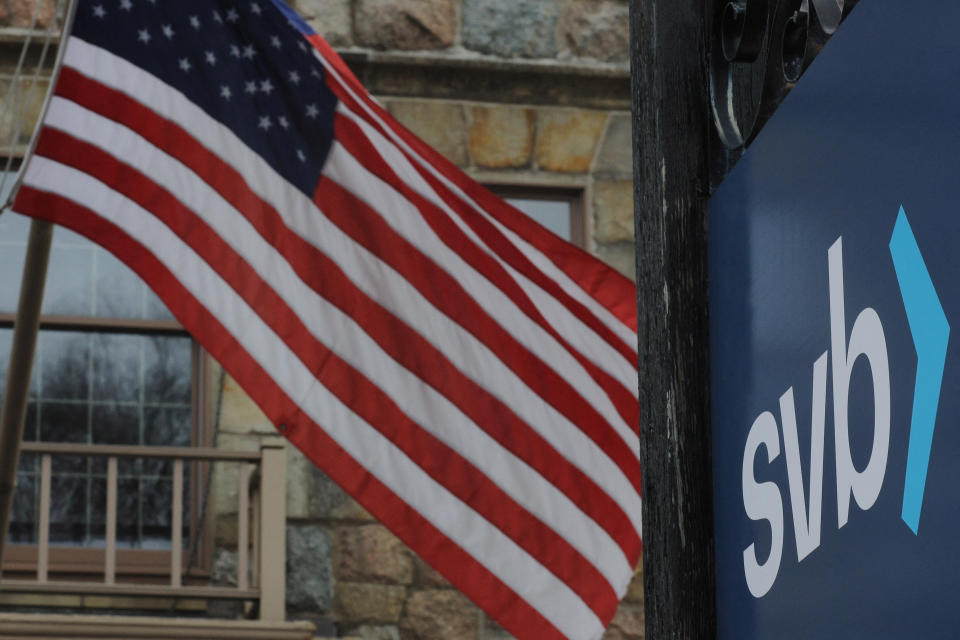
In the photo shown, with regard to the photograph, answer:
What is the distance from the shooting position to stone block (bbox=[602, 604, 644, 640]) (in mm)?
8188

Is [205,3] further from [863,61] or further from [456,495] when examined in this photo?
[863,61]

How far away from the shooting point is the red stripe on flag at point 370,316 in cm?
459

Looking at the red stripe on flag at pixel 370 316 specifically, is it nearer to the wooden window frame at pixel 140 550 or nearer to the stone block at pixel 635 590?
the stone block at pixel 635 590

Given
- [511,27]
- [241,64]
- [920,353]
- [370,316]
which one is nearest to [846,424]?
[920,353]

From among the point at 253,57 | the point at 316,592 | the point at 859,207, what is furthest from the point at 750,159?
the point at 316,592

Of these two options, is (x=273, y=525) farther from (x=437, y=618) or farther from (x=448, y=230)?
(x=448, y=230)

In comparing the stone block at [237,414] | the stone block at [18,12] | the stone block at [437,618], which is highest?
the stone block at [18,12]

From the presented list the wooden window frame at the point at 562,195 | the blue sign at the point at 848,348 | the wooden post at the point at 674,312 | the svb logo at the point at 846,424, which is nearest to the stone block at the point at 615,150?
the wooden window frame at the point at 562,195

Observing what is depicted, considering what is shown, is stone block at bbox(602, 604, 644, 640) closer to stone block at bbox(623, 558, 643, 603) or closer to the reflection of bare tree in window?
stone block at bbox(623, 558, 643, 603)

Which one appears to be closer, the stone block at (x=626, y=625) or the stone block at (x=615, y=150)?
the stone block at (x=626, y=625)

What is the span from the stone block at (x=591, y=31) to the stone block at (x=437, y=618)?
3.21 metres

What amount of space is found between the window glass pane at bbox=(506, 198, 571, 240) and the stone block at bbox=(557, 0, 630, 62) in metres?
0.88

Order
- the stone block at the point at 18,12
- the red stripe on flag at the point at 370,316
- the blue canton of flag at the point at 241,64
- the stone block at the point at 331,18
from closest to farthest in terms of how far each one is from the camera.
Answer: the red stripe on flag at the point at 370,316
the blue canton of flag at the point at 241,64
the stone block at the point at 18,12
the stone block at the point at 331,18

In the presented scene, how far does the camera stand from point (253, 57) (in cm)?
484
